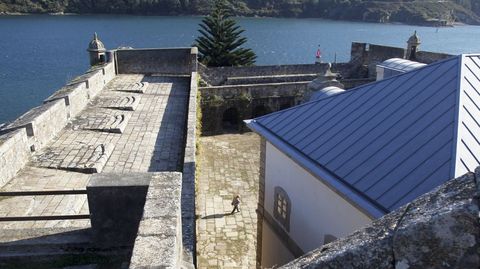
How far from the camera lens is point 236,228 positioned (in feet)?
39.7

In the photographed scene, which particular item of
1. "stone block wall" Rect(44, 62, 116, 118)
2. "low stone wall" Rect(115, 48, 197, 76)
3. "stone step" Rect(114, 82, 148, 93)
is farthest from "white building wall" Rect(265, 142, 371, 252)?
"low stone wall" Rect(115, 48, 197, 76)

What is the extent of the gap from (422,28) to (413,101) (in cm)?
9519

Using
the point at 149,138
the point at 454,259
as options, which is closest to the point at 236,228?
the point at 149,138

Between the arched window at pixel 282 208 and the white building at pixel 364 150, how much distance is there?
0.06ft

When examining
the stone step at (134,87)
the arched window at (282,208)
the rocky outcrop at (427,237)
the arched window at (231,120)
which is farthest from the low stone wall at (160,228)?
the arched window at (231,120)

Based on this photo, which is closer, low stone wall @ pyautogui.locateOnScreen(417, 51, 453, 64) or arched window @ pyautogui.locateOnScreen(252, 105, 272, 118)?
arched window @ pyautogui.locateOnScreen(252, 105, 272, 118)

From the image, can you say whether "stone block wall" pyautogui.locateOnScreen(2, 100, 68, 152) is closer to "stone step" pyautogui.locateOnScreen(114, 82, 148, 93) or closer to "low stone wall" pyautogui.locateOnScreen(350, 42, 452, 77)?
"stone step" pyautogui.locateOnScreen(114, 82, 148, 93)

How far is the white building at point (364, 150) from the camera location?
16.9 ft

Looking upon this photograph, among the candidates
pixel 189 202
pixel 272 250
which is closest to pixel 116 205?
pixel 189 202

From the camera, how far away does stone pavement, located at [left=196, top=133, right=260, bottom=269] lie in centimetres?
1085

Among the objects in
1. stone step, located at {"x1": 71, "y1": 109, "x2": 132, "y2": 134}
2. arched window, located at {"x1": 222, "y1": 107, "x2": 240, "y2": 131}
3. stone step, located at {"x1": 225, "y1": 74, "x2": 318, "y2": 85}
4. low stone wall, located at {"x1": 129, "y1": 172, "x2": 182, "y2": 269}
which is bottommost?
arched window, located at {"x1": 222, "y1": 107, "x2": 240, "y2": 131}

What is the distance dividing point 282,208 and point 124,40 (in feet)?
168

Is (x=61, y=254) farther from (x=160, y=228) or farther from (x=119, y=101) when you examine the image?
(x=119, y=101)

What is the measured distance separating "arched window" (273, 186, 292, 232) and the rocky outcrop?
19.6 feet
